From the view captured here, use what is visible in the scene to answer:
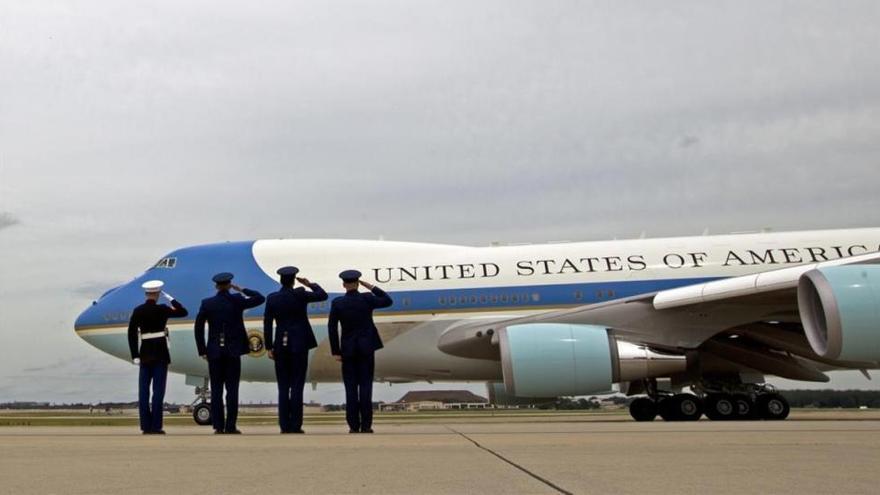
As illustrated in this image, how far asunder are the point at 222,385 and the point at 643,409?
8029 mm

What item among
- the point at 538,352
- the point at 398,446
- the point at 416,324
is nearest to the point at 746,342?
the point at 538,352

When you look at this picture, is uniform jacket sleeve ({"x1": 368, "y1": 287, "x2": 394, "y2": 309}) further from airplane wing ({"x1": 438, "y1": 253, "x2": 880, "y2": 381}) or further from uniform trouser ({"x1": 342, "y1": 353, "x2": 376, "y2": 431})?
airplane wing ({"x1": 438, "y1": 253, "x2": 880, "y2": 381})

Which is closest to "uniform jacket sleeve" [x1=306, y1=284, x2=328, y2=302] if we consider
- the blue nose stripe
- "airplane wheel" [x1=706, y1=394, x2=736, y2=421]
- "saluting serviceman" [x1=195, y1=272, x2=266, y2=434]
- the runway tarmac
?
"saluting serviceman" [x1=195, y1=272, x2=266, y2=434]

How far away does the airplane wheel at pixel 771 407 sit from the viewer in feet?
49.2

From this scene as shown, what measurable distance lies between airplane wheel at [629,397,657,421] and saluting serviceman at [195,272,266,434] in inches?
310

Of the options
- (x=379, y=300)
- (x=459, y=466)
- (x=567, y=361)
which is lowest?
(x=459, y=466)

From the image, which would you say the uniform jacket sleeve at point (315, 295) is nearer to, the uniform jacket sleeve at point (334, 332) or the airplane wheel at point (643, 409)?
the uniform jacket sleeve at point (334, 332)

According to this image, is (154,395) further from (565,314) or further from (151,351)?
(565,314)

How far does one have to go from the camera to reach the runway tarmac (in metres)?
3.74

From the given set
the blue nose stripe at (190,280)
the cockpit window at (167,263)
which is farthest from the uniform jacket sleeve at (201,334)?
the cockpit window at (167,263)

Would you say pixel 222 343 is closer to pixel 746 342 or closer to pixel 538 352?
pixel 538 352

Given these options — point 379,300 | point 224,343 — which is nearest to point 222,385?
point 224,343

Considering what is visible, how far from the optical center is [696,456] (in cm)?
498

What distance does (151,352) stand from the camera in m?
9.27
